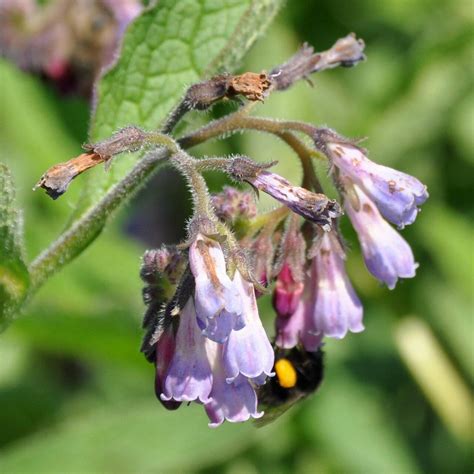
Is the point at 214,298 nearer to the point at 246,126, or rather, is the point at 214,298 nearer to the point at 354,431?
the point at 246,126

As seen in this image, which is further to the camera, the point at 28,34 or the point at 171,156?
the point at 28,34

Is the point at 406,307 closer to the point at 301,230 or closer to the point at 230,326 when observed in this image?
the point at 301,230

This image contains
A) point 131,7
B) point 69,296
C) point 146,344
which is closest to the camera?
point 146,344

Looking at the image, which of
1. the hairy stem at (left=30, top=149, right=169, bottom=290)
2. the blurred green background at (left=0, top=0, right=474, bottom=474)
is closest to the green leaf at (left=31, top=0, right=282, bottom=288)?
the hairy stem at (left=30, top=149, right=169, bottom=290)

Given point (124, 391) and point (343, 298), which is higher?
point (343, 298)

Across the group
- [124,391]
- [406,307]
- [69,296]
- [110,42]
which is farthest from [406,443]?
[110,42]

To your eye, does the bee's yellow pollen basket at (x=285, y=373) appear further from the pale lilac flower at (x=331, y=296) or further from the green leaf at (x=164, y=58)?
the green leaf at (x=164, y=58)
